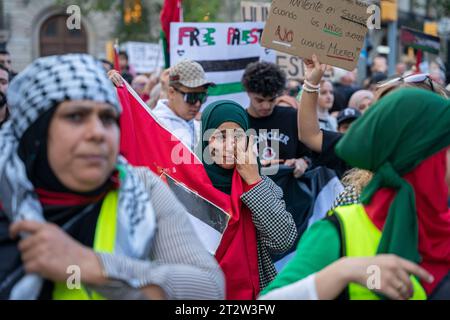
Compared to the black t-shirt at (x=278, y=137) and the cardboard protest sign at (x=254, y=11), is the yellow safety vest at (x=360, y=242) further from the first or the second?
the cardboard protest sign at (x=254, y=11)

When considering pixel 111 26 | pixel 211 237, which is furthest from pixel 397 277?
pixel 111 26

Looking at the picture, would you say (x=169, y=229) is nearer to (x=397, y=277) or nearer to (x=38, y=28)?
(x=397, y=277)

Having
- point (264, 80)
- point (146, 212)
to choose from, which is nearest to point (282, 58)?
point (264, 80)

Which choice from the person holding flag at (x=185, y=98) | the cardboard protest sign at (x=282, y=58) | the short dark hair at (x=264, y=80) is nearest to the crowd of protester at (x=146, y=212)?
the person holding flag at (x=185, y=98)

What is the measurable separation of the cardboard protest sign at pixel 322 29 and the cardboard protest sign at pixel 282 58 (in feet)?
9.88

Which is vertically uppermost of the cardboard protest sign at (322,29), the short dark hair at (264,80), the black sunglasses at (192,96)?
the cardboard protest sign at (322,29)

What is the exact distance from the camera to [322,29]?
437 centimetres

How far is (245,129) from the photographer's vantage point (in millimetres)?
4023

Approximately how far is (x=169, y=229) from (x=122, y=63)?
1034 centimetres

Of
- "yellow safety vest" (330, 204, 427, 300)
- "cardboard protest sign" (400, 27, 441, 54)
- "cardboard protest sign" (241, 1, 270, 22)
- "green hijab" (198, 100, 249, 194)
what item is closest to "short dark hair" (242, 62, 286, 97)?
"green hijab" (198, 100, 249, 194)

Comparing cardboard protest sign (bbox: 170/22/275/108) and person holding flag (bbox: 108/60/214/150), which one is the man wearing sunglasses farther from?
cardboard protest sign (bbox: 170/22/275/108)

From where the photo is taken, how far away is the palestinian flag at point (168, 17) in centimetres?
684

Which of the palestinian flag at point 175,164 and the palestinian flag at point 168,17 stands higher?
the palestinian flag at point 168,17

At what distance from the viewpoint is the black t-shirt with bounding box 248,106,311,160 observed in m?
5.55
